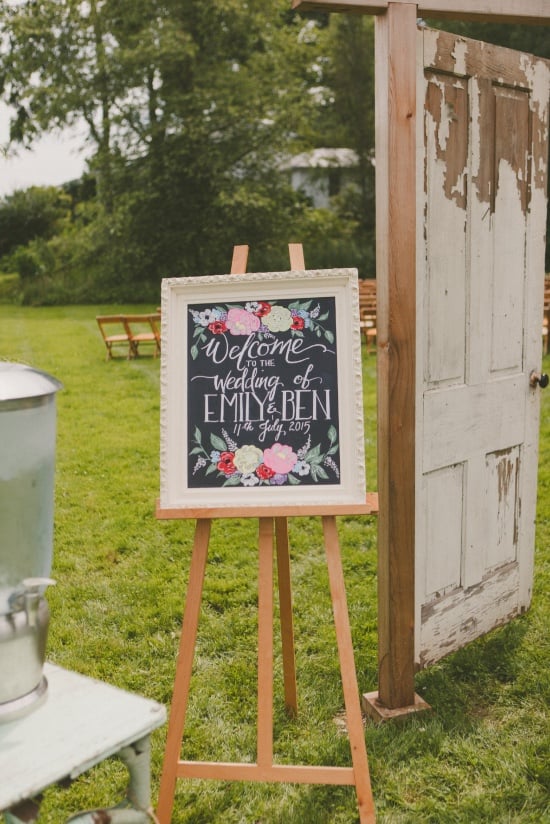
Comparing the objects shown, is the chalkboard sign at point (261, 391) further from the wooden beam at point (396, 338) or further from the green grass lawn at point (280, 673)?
the green grass lawn at point (280, 673)

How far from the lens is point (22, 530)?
5.52ft

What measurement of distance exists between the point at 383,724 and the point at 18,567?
1.85 meters

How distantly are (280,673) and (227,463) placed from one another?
53.7 inches

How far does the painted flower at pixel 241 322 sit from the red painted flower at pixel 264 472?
433mm

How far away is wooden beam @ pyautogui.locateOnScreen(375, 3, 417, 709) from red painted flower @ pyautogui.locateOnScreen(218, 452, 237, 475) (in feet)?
2.42

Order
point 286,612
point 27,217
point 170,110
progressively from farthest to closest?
point 27,217 < point 170,110 < point 286,612

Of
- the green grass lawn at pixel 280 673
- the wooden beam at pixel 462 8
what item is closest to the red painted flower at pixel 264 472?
the green grass lawn at pixel 280 673

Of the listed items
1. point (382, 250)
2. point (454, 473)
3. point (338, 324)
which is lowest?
point (454, 473)

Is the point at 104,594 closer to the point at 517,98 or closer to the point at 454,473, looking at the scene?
the point at 454,473

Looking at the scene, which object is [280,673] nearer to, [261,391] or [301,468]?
[301,468]

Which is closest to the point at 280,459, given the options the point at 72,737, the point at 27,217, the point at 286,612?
the point at 286,612

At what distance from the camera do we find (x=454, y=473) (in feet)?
11.0

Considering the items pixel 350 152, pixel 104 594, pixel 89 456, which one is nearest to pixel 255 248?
pixel 350 152

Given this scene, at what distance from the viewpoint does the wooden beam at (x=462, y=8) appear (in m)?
2.69
